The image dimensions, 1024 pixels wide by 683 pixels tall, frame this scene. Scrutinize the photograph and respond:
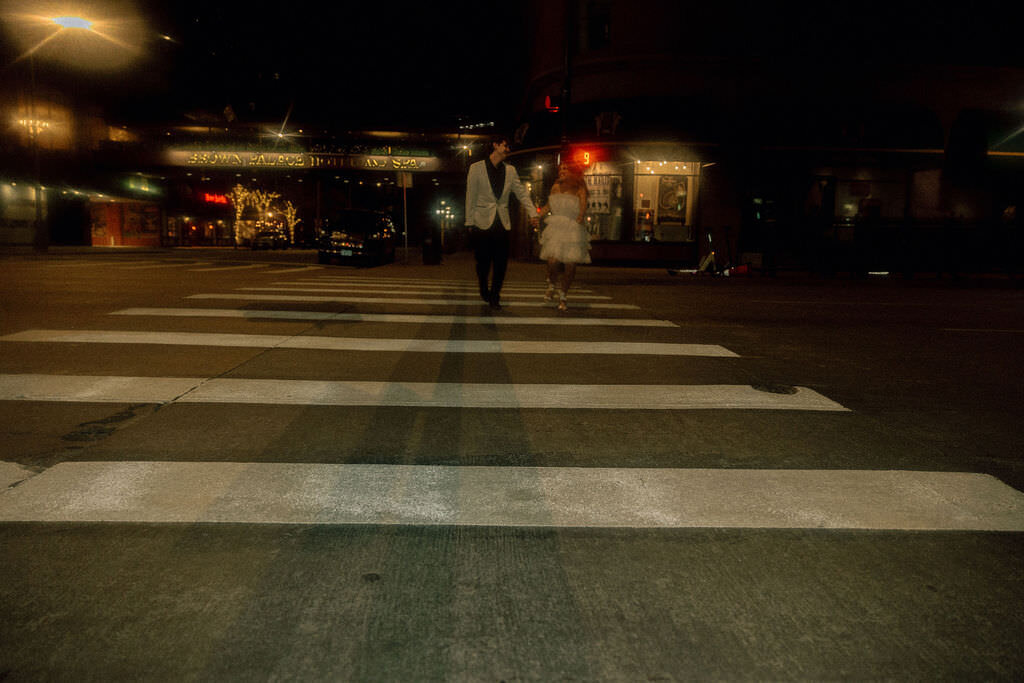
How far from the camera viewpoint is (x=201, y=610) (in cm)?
197

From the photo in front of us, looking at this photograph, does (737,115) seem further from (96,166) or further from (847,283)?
(96,166)

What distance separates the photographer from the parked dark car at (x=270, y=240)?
140ft

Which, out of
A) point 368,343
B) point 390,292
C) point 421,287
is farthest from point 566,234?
point 421,287

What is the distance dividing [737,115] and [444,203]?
4525cm

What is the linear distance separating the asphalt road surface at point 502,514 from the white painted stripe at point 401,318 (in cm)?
189

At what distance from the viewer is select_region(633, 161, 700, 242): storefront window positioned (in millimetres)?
23000

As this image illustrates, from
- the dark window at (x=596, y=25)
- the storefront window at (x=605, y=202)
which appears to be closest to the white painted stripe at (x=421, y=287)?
the storefront window at (x=605, y=202)

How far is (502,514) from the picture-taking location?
268 cm

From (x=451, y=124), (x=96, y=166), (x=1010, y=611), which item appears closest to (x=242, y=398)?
(x=1010, y=611)

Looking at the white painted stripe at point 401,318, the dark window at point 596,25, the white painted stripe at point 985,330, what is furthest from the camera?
the dark window at point 596,25

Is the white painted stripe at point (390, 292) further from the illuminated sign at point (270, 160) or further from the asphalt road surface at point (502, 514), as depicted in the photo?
the illuminated sign at point (270, 160)

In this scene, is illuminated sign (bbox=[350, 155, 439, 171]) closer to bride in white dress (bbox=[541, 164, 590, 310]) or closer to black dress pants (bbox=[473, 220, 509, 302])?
bride in white dress (bbox=[541, 164, 590, 310])

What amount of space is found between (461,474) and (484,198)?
6126mm

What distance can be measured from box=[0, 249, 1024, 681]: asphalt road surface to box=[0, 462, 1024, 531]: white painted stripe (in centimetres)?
2
